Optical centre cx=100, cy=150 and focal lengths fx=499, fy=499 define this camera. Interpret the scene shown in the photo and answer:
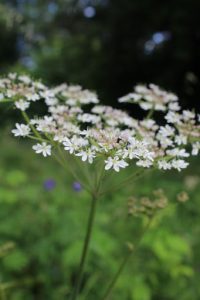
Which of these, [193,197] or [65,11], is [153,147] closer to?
[193,197]

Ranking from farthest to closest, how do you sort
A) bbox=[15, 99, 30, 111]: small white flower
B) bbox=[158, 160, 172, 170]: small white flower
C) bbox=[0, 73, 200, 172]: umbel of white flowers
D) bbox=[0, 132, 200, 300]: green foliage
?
bbox=[0, 132, 200, 300]: green foliage → bbox=[15, 99, 30, 111]: small white flower → bbox=[158, 160, 172, 170]: small white flower → bbox=[0, 73, 200, 172]: umbel of white flowers

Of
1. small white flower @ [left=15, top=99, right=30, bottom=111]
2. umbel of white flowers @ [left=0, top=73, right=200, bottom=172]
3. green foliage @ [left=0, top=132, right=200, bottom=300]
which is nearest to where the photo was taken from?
umbel of white flowers @ [left=0, top=73, right=200, bottom=172]

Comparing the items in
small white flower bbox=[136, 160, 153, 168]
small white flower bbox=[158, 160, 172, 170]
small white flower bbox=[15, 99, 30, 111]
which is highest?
small white flower bbox=[15, 99, 30, 111]

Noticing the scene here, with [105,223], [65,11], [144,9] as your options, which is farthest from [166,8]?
[105,223]

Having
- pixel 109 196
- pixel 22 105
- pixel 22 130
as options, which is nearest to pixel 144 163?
pixel 22 130

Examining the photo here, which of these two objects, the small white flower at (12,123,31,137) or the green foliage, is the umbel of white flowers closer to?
the small white flower at (12,123,31,137)

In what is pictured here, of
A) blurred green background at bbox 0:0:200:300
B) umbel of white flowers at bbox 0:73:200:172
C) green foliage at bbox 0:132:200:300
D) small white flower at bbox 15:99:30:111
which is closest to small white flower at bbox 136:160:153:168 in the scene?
umbel of white flowers at bbox 0:73:200:172

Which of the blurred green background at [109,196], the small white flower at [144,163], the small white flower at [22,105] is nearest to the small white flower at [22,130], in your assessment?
the small white flower at [22,105]

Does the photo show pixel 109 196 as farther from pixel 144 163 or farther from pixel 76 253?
pixel 144 163
